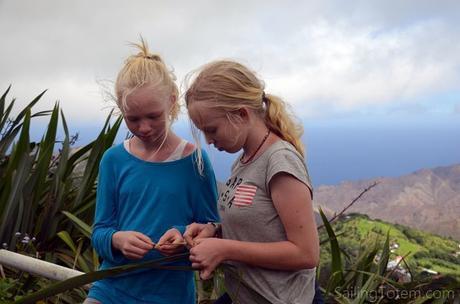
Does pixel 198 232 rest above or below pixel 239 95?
below

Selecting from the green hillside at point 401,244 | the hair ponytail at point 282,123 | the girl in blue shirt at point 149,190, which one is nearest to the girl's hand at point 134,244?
the girl in blue shirt at point 149,190

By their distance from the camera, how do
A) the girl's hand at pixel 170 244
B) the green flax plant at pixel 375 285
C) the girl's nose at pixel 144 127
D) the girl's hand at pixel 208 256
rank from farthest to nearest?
the green flax plant at pixel 375 285 < the girl's nose at pixel 144 127 < the girl's hand at pixel 170 244 < the girl's hand at pixel 208 256

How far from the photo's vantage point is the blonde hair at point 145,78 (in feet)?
6.39

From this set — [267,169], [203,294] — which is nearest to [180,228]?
[267,169]

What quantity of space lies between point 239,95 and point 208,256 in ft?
1.39

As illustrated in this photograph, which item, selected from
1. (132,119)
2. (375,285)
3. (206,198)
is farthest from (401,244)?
(132,119)

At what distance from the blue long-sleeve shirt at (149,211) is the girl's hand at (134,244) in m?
0.09

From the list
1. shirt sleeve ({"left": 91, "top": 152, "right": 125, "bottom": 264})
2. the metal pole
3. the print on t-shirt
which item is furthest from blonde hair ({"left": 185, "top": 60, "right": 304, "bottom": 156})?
the metal pole

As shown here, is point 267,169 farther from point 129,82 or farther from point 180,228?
point 129,82

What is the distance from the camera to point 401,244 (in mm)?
3754

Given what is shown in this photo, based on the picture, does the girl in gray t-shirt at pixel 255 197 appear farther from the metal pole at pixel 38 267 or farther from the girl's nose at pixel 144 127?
the metal pole at pixel 38 267

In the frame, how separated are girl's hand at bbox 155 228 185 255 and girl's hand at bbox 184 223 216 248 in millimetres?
32

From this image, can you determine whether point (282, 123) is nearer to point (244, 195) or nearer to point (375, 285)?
point (244, 195)

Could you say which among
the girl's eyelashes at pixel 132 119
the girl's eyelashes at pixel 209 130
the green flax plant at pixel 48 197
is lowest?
the green flax plant at pixel 48 197
